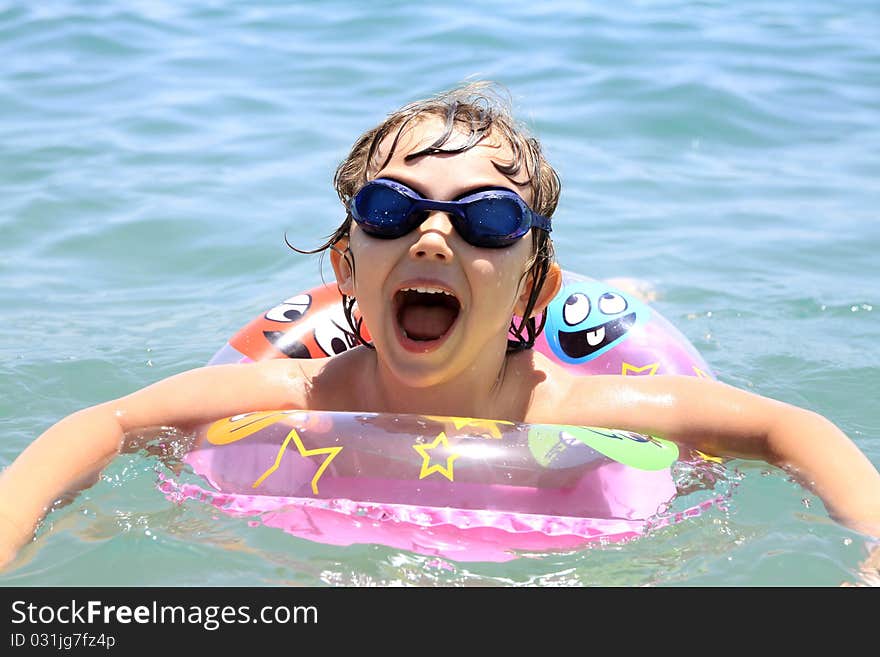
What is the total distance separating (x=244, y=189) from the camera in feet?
27.0

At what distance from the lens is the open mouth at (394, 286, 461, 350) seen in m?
3.23

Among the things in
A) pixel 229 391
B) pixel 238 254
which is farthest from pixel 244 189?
pixel 229 391

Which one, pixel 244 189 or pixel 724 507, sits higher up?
pixel 244 189

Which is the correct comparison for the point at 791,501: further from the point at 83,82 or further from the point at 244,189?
the point at 83,82

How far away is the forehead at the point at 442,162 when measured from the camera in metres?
3.19

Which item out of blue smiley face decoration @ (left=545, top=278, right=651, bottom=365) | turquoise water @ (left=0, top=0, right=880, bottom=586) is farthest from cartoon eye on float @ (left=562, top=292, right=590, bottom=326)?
turquoise water @ (left=0, top=0, right=880, bottom=586)

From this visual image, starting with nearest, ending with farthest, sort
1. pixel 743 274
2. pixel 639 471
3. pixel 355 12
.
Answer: pixel 639 471
pixel 743 274
pixel 355 12

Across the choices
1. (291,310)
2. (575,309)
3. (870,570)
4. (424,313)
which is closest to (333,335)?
(291,310)

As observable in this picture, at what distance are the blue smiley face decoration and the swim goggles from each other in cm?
126

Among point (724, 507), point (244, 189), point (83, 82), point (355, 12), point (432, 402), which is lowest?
point (724, 507)

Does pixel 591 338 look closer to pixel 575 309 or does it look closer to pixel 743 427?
pixel 575 309

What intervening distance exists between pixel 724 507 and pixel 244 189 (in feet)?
18.3

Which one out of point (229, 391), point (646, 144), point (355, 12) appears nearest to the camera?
point (229, 391)

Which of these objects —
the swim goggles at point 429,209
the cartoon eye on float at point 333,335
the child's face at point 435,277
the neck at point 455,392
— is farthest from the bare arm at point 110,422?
the cartoon eye on float at point 333,335
